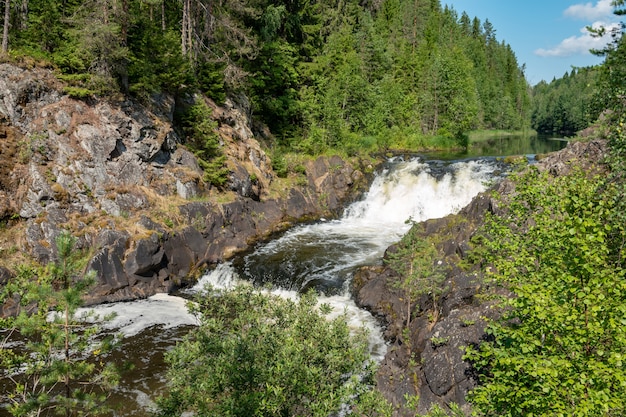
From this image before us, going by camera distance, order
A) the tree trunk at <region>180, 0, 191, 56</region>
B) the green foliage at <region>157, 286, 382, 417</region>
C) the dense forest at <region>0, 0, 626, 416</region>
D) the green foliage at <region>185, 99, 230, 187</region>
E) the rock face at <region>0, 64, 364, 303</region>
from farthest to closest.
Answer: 1. the tree trunk at <region>180, 0, 191, 56</region>
2. the green foliage at <region>185, 99, 230, 187</region>
3. the rock face at <region>0, 64, 364, 303</region>
4. the green foliage at <region>157, 286, 382, 417</region>
5. the dense forest at <region>0, 0, 626, 416</region>

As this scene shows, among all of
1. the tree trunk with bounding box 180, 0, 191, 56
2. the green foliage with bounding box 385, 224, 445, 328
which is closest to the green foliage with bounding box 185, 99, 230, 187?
the tree trunk with bounding box 180, 0, 191, 56

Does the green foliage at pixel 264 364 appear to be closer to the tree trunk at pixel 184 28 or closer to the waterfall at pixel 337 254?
the waterfall at pixel 337 254

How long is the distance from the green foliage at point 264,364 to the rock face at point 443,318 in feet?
11.0

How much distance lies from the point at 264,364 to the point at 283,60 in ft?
102

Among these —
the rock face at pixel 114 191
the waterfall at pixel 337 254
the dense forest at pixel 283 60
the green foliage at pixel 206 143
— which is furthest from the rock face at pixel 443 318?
the dense forest at pixel 283 60

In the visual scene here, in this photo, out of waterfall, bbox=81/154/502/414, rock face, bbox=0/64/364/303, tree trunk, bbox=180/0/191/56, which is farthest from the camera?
tree trunk, bbox=180/0/191/56

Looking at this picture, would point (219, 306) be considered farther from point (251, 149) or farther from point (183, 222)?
point (251, 149)

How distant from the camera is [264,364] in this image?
659 cm

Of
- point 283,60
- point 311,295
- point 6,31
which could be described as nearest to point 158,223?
point 6,31

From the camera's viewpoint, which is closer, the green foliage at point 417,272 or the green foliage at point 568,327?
the green foliage at point 568,327

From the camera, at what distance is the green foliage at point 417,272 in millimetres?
13281

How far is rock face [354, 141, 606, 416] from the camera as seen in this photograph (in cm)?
1031

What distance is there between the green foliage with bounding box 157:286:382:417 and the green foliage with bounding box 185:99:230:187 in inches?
636

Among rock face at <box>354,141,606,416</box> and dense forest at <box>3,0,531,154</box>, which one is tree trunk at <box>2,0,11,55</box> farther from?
rock face at <box>354,141,606,416</box>
